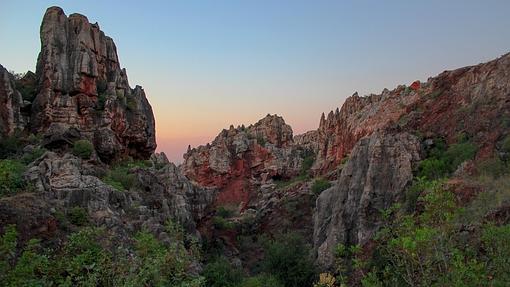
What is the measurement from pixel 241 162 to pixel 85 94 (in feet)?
113

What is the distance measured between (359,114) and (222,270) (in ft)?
88.0

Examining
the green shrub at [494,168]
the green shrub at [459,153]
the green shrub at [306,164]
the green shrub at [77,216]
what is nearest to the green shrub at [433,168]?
the green shrub at [459,153]

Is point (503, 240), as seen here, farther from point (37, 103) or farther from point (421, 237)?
point (37, 103)

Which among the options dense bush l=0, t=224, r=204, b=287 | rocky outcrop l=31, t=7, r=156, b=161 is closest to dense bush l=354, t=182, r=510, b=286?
dense bush l=0, t=224, r=204, b=287

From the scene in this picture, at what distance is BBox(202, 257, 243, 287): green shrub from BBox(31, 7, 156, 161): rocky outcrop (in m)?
10.7

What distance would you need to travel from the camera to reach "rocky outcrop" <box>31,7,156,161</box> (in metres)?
30.7

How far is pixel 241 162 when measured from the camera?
64562 mm

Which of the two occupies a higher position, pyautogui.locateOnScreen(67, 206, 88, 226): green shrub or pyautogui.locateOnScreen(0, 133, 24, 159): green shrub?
pyautogui.locateOnScreen(0, 133, 24, 159): green shrub

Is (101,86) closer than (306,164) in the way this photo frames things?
Yes

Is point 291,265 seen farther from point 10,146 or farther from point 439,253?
point 439,253

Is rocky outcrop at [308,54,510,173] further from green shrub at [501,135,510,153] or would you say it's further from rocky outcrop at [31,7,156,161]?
rocky outcrop at [31,7,156,161]

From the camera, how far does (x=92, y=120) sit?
31359 millimetres

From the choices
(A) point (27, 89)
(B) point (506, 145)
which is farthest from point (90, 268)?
(A) point (27, 89)

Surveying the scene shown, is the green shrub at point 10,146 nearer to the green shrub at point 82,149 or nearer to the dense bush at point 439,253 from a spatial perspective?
the green shrub at point 82,149
